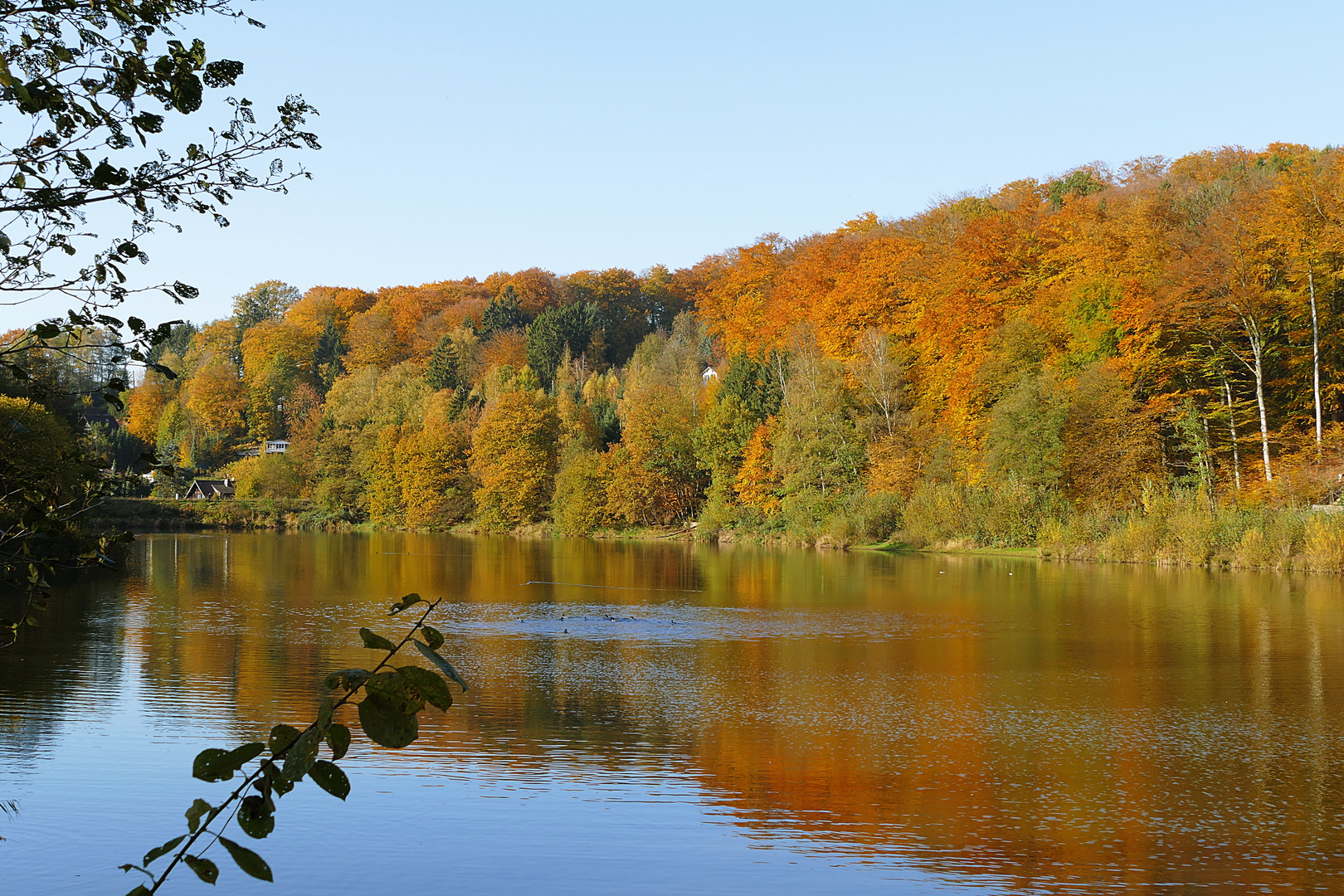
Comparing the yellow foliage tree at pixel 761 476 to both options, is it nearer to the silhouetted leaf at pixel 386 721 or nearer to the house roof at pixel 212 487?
the house roof at pixel 212 487

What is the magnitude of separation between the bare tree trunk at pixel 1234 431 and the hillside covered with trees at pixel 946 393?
131 mm

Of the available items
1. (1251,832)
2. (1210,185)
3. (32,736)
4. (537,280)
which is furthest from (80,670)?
(537,280)

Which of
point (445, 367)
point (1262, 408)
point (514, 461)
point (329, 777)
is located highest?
point (445, 367)

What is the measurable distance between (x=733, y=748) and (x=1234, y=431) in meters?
28.6

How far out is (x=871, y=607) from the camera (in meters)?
21.3

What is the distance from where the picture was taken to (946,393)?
137ft

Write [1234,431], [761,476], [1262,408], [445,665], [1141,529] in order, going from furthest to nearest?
[761,476], [1234,431], [1262,408], [1141,529], [445,665]

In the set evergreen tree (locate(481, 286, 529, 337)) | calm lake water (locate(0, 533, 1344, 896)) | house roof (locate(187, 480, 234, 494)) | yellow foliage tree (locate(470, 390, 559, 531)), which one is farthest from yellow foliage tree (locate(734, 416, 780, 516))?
house roof (locate(187, 480, 234, 494))

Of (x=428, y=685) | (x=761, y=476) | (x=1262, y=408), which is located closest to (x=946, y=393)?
(x=761, y=476)

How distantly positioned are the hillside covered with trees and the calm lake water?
531cm

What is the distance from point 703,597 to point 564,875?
1689 cm

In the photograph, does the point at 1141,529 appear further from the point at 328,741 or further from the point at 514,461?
the point at 514,461

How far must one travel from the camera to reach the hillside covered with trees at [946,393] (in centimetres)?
3312

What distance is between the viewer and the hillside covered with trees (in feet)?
109
